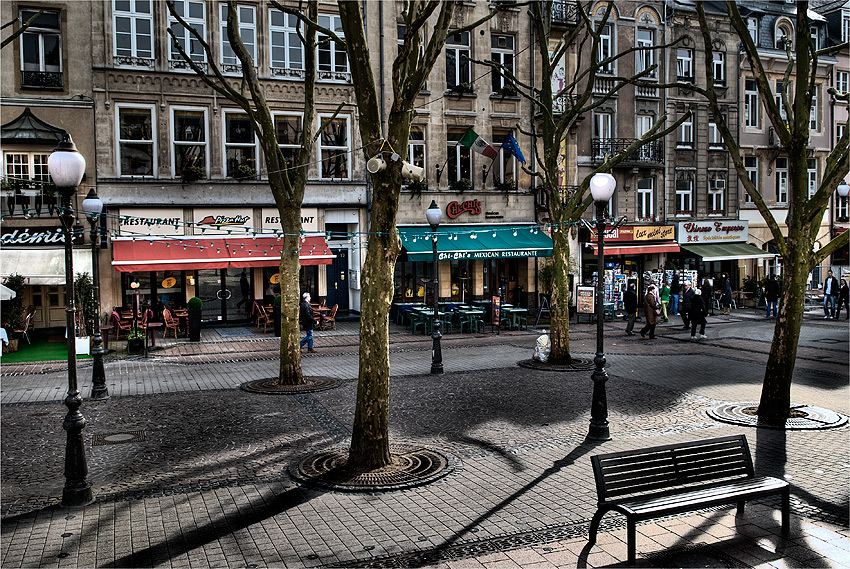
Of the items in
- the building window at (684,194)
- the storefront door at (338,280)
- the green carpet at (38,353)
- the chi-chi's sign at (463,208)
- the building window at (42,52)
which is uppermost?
the building window at (42,52)

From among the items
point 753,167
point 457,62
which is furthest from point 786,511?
point 753,167

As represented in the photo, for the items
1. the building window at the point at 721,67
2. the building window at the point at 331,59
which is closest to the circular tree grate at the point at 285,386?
the building window at the point at 331,59

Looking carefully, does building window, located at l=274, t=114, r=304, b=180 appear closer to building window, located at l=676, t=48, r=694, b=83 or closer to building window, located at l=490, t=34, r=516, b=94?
building window, located at l=490, t=34, r=516, b=94

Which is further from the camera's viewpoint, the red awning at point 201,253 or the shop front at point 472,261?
the shop front at point 472,261

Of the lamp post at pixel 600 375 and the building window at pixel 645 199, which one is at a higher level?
the building window at pixel 645 199

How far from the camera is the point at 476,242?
2897 centimetres

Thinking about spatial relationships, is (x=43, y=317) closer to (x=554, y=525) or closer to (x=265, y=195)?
(x=265, y=195)

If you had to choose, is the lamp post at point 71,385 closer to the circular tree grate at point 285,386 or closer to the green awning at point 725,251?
the circular tree grate at point 285,386

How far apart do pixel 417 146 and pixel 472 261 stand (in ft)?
17.2

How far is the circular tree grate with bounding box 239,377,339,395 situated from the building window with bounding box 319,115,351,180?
13.1 metres

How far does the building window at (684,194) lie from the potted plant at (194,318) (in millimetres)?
23357

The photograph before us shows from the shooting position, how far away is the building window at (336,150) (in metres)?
27.9

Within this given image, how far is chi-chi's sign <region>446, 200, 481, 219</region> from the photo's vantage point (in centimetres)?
2953

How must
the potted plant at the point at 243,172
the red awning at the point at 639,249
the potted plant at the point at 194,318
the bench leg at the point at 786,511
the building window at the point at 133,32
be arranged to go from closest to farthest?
the bench leg at the point at 786,511, the potted plant at the point at 194,318, the building window at the point at 133,32, the potted plant at the point at 243,172, the red awning at the point at 639,249
